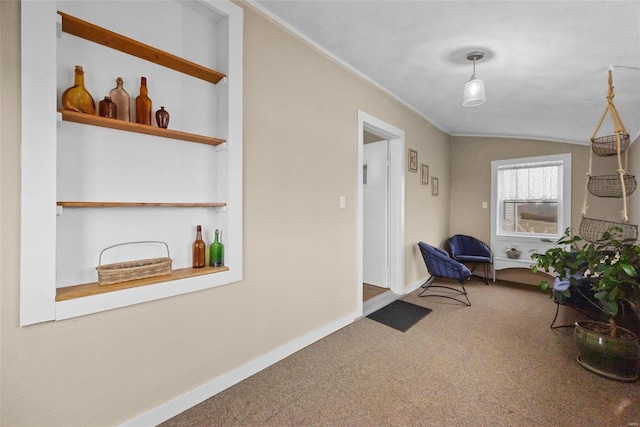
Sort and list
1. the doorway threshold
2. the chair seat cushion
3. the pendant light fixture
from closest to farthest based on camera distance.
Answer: the pendant light fixture
the doorway threshold
the chair seat cushion

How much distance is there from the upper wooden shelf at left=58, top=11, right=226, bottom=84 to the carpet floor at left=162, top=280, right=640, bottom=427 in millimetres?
2079

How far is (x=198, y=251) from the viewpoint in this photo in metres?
1.92

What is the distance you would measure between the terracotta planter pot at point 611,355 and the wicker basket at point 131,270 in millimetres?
2972

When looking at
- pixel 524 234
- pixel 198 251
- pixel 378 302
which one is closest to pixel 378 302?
pixel 378 302

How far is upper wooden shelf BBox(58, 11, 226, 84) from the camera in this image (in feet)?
4.69

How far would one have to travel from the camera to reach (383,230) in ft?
13.1

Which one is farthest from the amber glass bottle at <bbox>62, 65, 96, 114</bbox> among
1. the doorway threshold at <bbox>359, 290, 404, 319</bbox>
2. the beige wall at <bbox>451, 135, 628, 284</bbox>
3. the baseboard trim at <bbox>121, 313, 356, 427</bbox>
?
the beige wall at <bbox>451, 135, 628, 284</bbox>

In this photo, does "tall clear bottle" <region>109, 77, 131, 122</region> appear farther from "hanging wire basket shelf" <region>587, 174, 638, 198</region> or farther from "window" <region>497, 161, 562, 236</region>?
"window" <region>497, 161, 562, 236</region>

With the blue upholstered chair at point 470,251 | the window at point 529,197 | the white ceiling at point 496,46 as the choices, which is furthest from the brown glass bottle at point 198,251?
the window at point 529,197

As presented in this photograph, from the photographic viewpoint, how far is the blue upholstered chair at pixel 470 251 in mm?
4695

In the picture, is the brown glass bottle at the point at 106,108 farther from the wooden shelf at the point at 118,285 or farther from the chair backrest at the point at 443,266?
the chair backrest at the point at 443,266

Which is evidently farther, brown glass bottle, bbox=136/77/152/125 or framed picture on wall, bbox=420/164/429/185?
framed picture on wall, bbox=420/164/429/185

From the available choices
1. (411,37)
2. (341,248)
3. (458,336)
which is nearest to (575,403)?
(458,336)

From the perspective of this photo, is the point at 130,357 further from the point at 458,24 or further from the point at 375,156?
the point at 375,156
